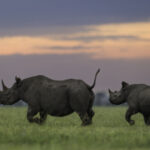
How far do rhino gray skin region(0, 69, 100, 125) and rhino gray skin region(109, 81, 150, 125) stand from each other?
4.03 feet

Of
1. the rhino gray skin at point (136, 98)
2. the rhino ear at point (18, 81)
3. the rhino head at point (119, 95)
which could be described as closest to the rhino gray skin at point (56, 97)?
the rhino ear at point (18, 81)

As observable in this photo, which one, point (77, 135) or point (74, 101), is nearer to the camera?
point (77, 135)

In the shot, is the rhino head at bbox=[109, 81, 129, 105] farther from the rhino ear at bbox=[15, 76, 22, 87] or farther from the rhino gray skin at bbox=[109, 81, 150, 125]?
the rhino ear at bbox=[15, 76, 22, 87]

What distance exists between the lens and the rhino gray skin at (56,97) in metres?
13.2

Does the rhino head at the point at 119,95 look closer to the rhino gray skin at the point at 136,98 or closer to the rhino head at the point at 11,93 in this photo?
the rhino gray skin at the point at 136,98

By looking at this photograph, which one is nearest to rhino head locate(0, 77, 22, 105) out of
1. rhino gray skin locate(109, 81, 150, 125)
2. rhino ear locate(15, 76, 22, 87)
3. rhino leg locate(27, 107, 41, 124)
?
rhino ear locate(15, 76, 22, 87)

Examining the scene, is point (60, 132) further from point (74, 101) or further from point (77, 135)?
point (74, 101)

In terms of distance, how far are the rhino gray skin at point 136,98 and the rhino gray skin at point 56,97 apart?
1.23m

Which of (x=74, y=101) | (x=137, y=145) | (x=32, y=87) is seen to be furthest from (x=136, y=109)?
(x=137, y=145)

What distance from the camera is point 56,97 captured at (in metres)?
13.5

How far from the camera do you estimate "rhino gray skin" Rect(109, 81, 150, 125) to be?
45.5 ft

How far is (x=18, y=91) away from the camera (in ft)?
46.8

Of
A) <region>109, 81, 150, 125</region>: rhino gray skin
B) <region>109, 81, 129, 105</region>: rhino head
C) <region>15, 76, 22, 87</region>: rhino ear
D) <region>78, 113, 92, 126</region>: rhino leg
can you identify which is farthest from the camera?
<region>109, 81, 129, 105</region>: rhino head

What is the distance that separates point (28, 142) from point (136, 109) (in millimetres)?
5146
